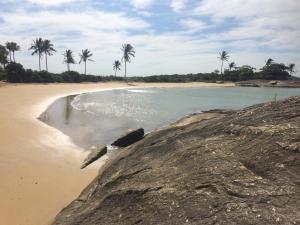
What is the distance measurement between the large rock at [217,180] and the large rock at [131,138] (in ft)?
22.6

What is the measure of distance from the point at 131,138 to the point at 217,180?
9567 millimetres

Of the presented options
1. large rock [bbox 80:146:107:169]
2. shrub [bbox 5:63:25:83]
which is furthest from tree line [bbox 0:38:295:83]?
large rock [bbox 80:146:107:169]

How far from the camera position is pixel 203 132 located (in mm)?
6672

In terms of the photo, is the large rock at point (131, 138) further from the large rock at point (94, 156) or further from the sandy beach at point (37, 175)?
the sandy beach at point (37, 175)

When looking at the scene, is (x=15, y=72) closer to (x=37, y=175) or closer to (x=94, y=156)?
(x=94, y=156)

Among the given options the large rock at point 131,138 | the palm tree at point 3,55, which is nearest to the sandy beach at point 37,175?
the large rock at point 131,138

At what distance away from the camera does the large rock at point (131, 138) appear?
13.9 meters

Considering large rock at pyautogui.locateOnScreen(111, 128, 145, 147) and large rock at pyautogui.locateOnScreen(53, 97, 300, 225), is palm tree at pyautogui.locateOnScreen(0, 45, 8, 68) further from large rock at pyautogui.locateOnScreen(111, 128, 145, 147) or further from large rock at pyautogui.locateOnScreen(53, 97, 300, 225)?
large rock at pyautogui.locateOnScreen(53, 97, 300, 225)

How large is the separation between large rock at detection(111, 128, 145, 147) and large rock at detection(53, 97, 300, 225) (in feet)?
22.6

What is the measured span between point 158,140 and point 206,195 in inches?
127

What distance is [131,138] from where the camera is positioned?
46.9ft

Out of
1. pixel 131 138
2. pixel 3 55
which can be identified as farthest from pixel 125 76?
pixel 131 138

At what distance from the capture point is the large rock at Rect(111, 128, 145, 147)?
1389 cm

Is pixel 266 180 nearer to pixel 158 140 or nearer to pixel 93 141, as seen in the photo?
pixel 158 140
